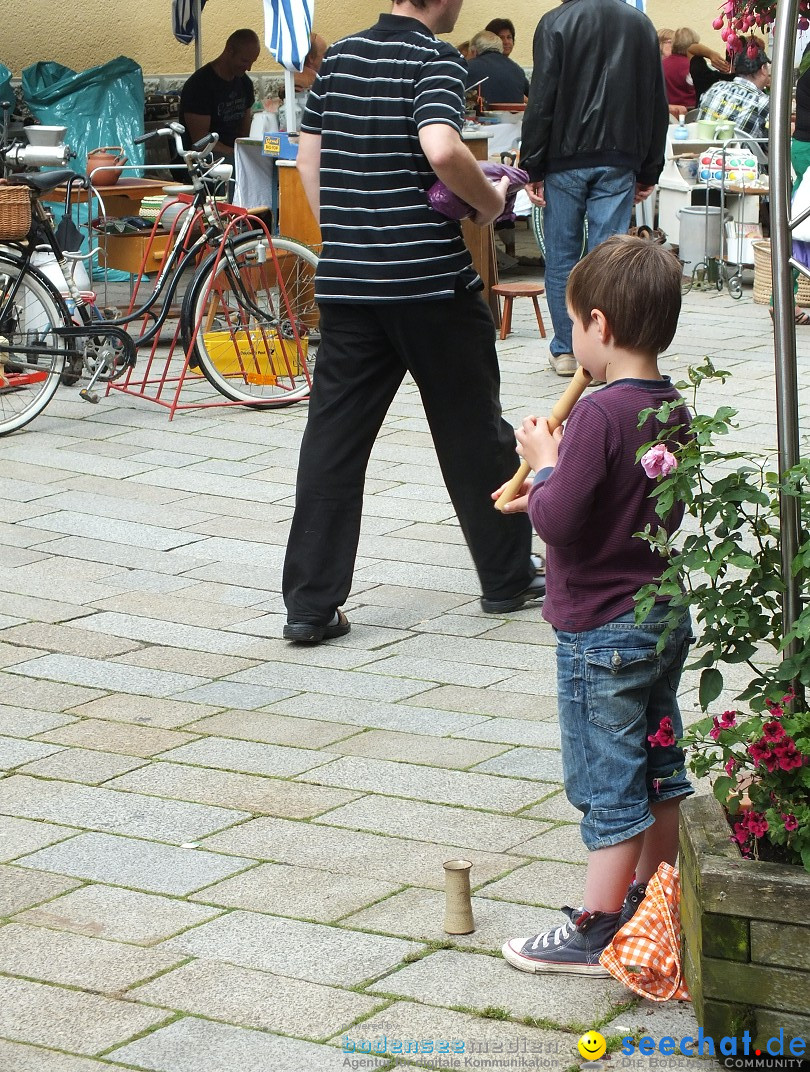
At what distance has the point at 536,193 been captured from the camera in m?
8.55

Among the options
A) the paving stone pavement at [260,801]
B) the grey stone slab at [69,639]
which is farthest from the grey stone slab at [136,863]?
the grey stone slab at [69,639]

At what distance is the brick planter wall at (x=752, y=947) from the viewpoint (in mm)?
2420

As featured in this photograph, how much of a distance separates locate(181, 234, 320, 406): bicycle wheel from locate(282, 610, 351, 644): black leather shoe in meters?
3.09

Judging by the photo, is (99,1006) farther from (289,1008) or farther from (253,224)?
(253,224)

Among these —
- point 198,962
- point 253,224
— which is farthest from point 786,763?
point 253,224

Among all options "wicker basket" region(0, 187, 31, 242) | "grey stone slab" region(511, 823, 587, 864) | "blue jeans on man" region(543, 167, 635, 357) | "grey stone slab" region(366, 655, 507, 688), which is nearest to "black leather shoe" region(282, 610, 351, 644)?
"grey stone slab" region(366, 655, 507, 688)

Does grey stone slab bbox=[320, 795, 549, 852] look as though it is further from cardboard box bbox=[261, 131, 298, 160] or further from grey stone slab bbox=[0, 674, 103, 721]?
cardboard box bbox=[261, 131, 298, 160]

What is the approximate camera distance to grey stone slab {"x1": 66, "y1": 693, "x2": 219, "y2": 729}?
4.19 meters

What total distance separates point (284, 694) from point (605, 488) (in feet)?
6.09

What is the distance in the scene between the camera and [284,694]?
14.3 feet

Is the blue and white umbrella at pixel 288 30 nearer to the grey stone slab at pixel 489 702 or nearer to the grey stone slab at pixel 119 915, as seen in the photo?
the grey stone slab at pixel 489 702

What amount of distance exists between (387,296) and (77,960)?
7.51ft

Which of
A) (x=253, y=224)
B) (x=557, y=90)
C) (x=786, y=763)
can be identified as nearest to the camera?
(x=786, y=763)

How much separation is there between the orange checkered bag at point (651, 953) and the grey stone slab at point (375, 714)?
4.32 ft
